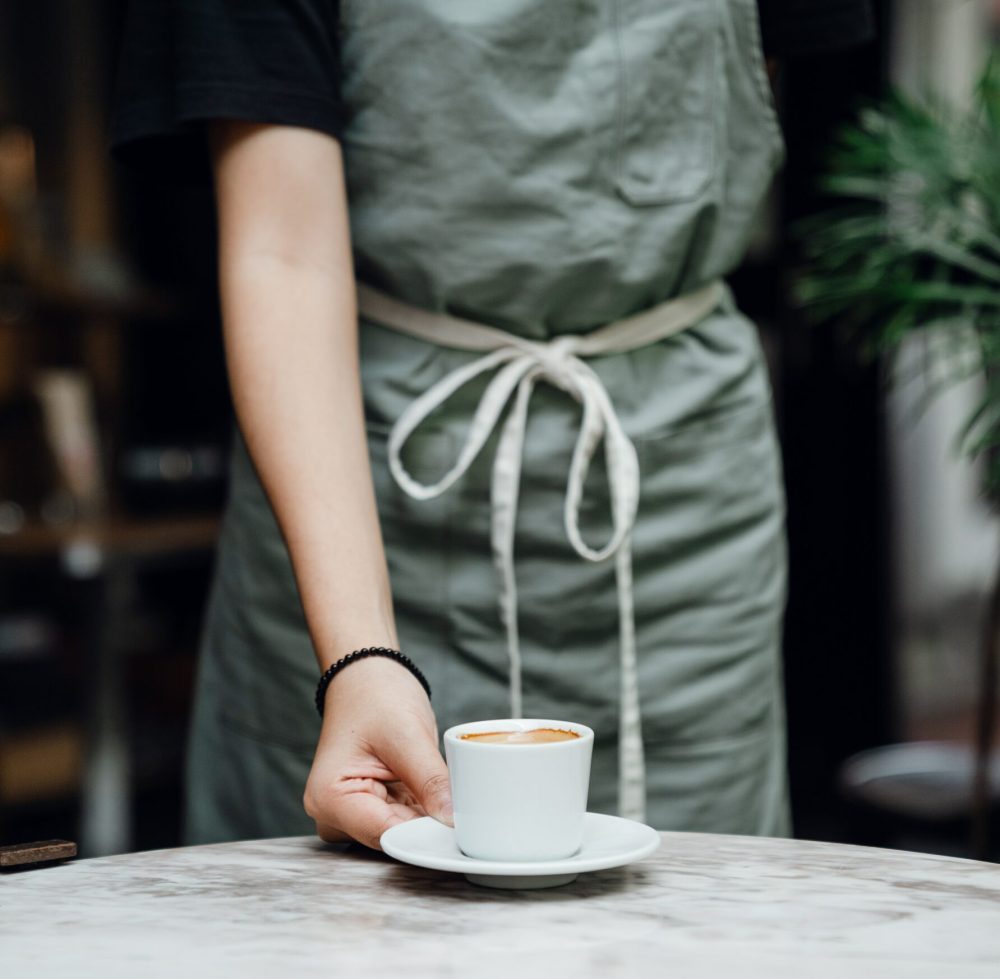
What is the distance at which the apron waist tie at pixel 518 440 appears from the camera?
3.39ft

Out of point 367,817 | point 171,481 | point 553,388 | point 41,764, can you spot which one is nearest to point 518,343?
point 553,388

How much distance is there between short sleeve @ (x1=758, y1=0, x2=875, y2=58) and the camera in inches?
47.3

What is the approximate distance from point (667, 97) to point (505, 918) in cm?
70

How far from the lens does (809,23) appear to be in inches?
47.4

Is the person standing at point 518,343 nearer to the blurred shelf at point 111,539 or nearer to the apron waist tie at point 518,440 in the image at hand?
the apron waist tie at point 518,440

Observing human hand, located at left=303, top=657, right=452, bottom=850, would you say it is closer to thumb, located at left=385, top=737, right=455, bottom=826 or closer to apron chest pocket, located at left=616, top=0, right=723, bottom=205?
thumb, located at left=385, top=737, right=455, bottom=826

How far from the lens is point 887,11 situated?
3354 mm

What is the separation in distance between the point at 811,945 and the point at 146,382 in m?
4.30

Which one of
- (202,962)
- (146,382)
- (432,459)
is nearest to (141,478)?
(146,382)

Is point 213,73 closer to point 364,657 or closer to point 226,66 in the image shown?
point 226,66

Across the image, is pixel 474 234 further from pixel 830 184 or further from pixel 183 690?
pixel 183 690

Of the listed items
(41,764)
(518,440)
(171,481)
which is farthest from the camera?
(41,764)

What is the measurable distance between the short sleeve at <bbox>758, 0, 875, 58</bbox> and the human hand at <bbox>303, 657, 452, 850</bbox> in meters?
0.72

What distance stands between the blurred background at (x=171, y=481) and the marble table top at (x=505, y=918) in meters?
1.40
